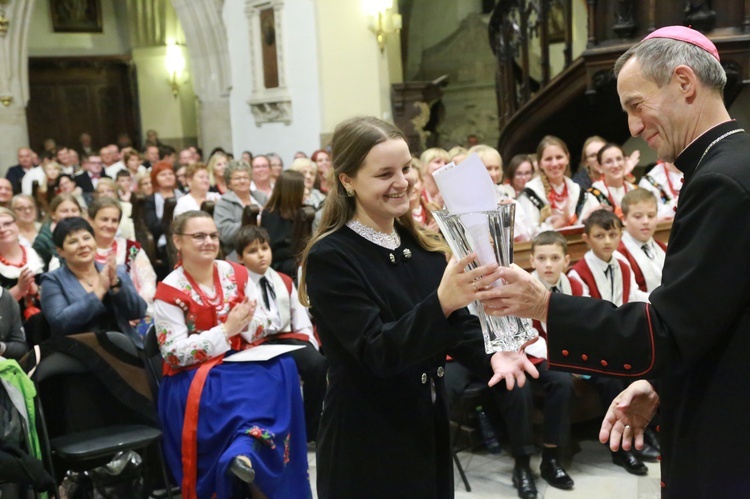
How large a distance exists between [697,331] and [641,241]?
350cm

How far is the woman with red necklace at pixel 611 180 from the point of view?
624 centimetres

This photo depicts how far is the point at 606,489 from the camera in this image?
414 cm

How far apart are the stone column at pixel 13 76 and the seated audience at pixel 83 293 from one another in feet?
35.4

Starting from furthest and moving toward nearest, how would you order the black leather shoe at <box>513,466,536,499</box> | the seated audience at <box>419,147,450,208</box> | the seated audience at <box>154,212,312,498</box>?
the seated audience at <box>419,147,450,208</box>, the black leather shoe at <box>513,466,536,499</box>, the seated audience at <box>154,212,312,498</box>

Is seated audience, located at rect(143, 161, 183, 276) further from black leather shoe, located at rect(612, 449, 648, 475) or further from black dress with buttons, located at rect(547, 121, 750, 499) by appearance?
black dress with buttons, located at rect(547, 121, 750, 499)

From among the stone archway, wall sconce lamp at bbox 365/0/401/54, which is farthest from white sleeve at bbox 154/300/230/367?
the stone archway

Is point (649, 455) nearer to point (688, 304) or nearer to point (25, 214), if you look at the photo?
point (688, 304)

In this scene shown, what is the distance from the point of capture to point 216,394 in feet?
12.4

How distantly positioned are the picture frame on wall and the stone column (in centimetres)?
414

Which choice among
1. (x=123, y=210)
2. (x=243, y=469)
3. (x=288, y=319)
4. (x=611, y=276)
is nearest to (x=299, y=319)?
(x=288, y=319)

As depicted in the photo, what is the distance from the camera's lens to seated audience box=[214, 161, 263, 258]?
21.4ft

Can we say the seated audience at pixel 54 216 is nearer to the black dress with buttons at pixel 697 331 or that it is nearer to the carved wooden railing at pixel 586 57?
the carved wooden railing at pixel 586 57

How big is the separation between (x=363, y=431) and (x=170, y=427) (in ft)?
6.54

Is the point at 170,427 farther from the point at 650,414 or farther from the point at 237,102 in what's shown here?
the point at 237,102
